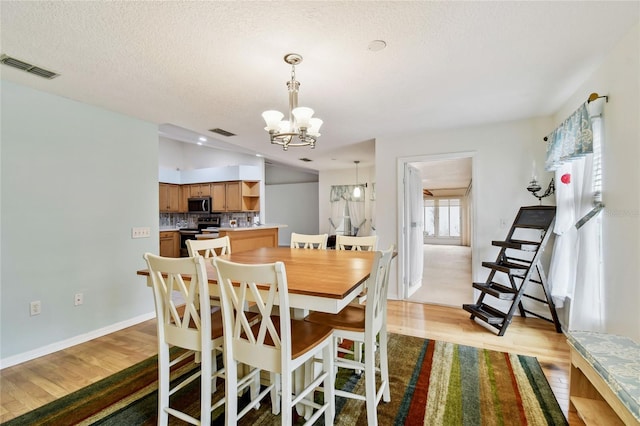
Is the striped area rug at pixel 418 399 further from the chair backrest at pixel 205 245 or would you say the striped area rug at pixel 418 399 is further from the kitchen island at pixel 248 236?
the kitchen island at pixel 248 236

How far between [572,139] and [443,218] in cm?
1026

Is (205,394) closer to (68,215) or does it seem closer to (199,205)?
(68,215)

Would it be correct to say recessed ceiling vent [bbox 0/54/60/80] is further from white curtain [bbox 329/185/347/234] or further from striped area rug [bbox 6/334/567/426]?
white curtain [bbox 329/185/347/234]

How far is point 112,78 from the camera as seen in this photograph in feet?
7.75

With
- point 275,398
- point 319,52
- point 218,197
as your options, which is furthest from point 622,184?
point 218,197

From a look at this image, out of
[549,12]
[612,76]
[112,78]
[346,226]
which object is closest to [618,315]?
[612,76]

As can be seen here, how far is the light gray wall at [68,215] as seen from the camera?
2434mm

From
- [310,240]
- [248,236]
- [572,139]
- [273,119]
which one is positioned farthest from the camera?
[248,236]

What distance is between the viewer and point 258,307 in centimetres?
135

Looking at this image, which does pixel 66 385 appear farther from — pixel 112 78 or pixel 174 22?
pixel 174 22

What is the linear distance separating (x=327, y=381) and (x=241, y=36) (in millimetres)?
2088

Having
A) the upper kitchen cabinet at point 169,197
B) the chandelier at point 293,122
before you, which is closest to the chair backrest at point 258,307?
the chandelier at point 293,122

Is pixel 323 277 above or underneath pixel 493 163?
underneath

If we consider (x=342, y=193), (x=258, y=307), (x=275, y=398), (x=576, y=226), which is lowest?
(x=275, y=398)
